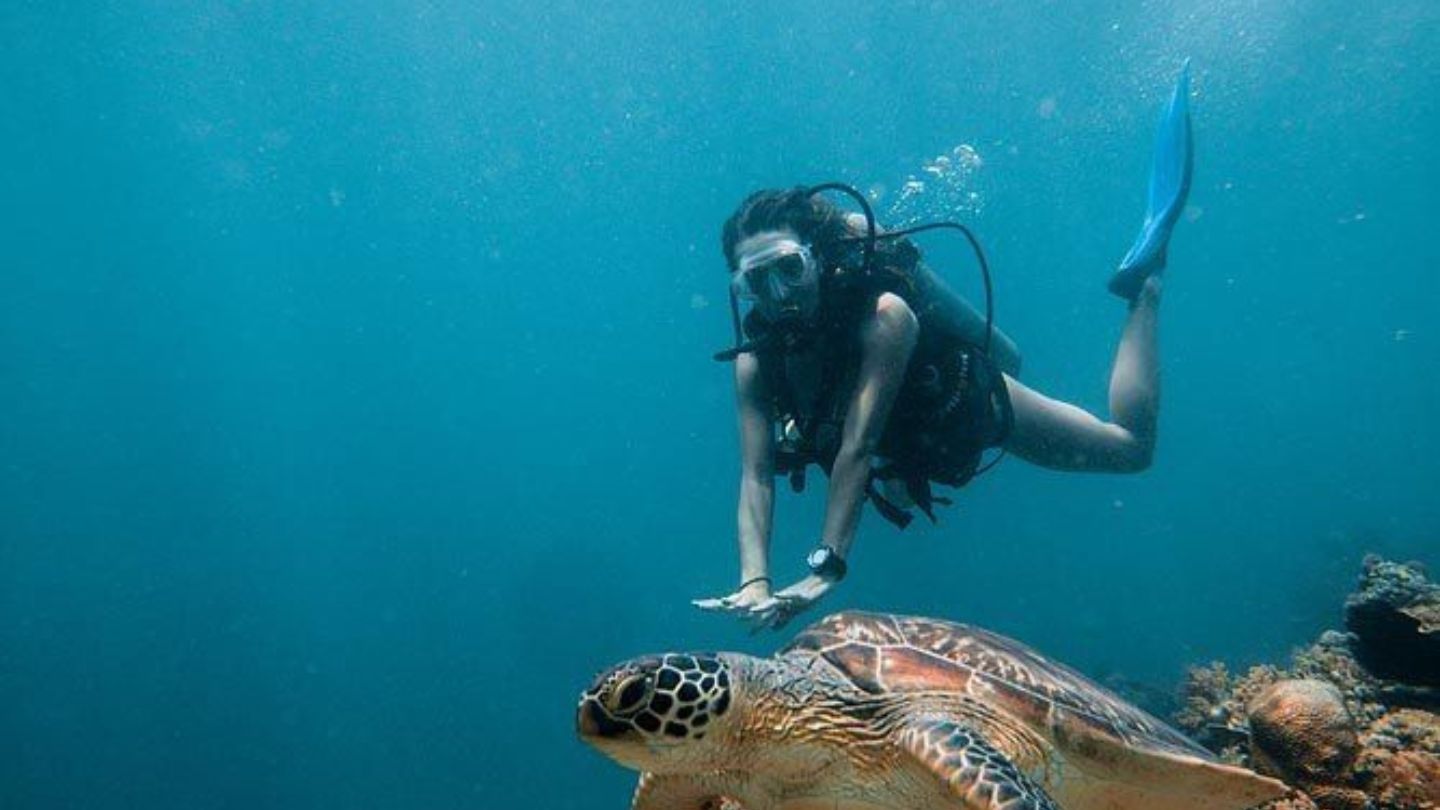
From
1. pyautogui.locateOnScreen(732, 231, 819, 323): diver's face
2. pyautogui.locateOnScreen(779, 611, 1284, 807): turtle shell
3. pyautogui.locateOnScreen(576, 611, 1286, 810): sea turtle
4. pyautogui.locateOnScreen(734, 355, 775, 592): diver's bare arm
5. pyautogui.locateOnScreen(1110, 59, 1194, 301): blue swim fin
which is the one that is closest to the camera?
pyautogui.locateOnScreen(576, 611, 1286, 810): sea turtle

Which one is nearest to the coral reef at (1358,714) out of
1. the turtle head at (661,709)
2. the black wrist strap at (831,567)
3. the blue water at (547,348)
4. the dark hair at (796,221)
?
the black wrist strap at (831,567)

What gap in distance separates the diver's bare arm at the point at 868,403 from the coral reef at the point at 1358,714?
2464 mm

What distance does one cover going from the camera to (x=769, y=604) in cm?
421

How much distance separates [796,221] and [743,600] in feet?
9.93

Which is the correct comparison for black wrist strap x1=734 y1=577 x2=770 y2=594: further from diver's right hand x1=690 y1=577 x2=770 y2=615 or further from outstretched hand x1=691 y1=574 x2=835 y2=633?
outstretched hand x1=691 y1=574 x2=835 y2=633

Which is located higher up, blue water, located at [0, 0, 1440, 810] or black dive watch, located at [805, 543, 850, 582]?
blue water, located at [0, 0, 1440, 810]

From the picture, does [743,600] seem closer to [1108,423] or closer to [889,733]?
[889,733]

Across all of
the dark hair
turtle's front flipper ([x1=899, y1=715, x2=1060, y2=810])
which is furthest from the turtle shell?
the dark hair

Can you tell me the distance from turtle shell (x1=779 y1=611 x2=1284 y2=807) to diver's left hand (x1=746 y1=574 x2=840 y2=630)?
715 millimetres

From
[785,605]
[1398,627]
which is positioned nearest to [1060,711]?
[785,605]

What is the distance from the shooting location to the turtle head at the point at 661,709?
230 centimetres

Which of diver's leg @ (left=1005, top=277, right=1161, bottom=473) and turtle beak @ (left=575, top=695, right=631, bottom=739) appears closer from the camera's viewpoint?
turtle beak @ (left=575, top=695, right=631, bottom=739)

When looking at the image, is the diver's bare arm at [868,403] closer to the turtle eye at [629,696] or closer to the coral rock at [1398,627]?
the turtle eye at [629,696]

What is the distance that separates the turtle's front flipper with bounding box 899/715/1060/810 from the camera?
231cm
